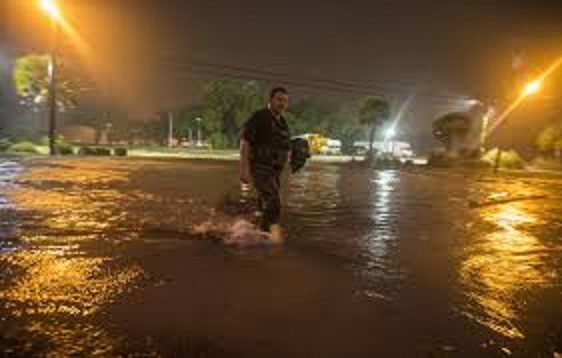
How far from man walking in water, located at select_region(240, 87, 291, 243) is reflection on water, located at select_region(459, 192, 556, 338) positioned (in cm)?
221

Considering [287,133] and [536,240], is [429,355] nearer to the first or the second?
[287,133]

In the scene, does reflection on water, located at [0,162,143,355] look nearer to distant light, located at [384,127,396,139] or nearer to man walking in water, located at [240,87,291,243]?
man walking in water, located at [240,87,291,243]

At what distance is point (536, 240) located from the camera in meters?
9.16

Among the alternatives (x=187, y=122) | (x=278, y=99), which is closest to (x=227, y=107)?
(x=187, y=122)

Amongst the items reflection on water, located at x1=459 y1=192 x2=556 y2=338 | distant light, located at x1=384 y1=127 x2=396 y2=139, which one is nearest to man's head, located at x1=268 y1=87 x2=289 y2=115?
reflection on water, located at x1=459 y1=192 x2=556 y2=338

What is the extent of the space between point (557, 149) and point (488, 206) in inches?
1538

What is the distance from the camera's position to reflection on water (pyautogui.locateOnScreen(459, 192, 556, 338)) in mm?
4844

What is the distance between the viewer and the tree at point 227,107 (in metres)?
85.6

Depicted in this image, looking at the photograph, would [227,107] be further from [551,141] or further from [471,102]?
[551,141]

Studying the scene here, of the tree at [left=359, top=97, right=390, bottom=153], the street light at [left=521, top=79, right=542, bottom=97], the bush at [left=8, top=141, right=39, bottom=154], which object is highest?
the street light at [left=521, top=79, right=542, bottom=97]

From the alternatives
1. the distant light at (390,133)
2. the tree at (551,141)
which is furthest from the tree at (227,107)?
the tree at (551,141)

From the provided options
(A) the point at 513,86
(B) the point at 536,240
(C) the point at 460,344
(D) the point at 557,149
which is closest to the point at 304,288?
(C) the point at 460,344

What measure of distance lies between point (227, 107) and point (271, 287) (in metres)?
81.6

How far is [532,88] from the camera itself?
55.2 m
